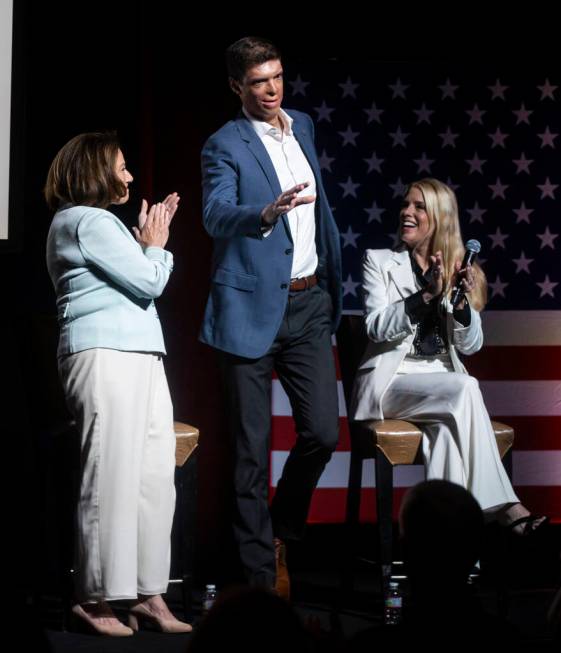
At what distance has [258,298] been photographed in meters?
3.55

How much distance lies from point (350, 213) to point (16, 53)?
5.30 ft

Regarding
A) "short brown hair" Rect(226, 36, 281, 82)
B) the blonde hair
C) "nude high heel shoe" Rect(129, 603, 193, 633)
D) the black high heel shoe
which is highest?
"short brown hair" Rect(226, 36, 281, 82)

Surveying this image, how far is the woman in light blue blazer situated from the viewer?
3.28m

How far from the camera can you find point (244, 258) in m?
3.58

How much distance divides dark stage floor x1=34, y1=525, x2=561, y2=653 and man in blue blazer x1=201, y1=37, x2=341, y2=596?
335 millimetres

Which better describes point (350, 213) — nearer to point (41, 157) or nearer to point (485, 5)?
point (485, 5)

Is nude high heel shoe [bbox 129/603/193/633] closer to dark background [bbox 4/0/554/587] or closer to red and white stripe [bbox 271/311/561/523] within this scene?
dark background [bbox 4/0/554/587]

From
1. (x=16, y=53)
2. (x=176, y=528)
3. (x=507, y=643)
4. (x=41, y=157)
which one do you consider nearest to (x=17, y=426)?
(x=176, y=528)

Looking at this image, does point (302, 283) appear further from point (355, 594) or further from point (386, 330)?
point (355, 594)

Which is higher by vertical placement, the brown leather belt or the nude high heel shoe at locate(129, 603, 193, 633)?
the brown leather belt

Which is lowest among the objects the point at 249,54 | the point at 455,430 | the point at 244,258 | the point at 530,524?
the point at 530,524

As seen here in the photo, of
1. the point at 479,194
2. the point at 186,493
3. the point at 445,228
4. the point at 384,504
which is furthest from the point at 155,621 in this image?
the point at 479,194

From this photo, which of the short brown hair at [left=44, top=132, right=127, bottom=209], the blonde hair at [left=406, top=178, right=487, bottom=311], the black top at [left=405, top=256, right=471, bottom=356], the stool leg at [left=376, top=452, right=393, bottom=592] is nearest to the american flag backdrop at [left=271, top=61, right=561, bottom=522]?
the blonde hair at [left=406, top=178, right=487, bottom=311]

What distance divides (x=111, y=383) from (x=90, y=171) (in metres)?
0.68
